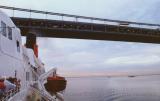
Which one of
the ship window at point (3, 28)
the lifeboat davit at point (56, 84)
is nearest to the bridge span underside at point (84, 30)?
the lifeboat davit at point (56, 84)

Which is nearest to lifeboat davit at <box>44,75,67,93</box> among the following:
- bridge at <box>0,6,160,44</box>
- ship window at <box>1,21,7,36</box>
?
ship window at <box>1,21,7,36</box>

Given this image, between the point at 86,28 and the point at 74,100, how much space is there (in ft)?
72.8

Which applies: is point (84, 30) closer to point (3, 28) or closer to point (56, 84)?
point (56, 84)

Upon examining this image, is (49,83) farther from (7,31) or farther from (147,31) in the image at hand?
(147,31)

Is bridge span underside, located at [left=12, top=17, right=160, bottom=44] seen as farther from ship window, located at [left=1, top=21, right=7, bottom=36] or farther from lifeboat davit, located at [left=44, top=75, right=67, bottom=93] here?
ship window, located at [left=1, top=21, right=7, bottom=36]

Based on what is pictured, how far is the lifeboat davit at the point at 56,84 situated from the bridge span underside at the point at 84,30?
2046 inches

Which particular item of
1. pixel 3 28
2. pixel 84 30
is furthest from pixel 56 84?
pixel 84 30

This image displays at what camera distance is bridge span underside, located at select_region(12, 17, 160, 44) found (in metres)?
77.8

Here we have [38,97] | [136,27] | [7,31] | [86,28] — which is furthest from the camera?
[136,27]

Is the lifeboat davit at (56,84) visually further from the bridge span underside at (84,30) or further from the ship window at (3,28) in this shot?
the bridge span underside at (84,30)

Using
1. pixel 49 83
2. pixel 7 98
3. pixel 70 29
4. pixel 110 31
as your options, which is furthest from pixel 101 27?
pixel 7 98

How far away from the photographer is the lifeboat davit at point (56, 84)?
22.9m

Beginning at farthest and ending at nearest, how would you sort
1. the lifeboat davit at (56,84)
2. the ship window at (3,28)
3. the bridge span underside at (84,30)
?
the bridge span underside at (84,30)
the lifeboat davit at (56,84)
the ship window at (3,28)

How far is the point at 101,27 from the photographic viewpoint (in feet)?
292
